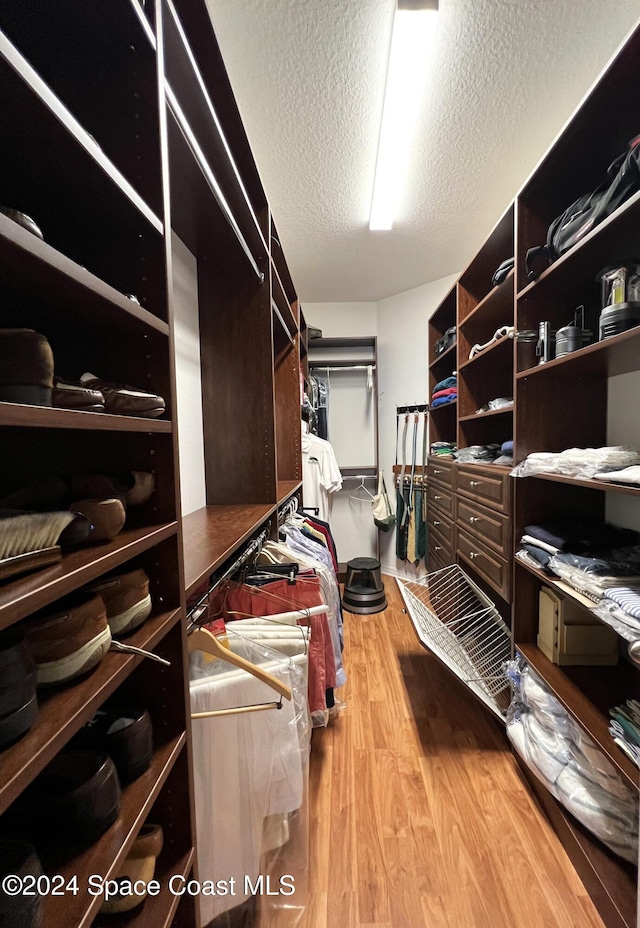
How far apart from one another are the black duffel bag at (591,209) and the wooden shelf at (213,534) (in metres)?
1.37

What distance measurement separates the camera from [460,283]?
2.10 m

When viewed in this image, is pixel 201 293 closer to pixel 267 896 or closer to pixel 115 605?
pixel 115 605

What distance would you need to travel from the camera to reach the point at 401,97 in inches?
52.9

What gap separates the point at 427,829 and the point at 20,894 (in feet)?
4.25

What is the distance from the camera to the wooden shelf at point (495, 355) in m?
1.62

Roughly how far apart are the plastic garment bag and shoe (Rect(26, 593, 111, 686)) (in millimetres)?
363

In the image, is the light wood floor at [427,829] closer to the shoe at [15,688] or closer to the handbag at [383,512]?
the shoe at [15,688]

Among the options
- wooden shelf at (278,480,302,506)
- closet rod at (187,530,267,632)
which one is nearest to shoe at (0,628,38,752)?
closet rod at (187,530,267,632)

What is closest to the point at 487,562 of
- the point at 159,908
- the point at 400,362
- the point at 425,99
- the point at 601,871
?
the point at 601,871

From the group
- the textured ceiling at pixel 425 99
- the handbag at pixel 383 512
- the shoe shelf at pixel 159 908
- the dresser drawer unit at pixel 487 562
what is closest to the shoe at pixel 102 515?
the shoe shelf at pixel 159 908

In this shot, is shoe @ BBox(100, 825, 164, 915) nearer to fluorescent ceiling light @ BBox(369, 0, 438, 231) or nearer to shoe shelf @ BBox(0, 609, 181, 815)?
shoe shelf @ BBox(0, 609, 181, 815)

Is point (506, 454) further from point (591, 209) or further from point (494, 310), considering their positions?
point (591, 209)

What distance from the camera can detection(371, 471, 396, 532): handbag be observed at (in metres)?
3.17

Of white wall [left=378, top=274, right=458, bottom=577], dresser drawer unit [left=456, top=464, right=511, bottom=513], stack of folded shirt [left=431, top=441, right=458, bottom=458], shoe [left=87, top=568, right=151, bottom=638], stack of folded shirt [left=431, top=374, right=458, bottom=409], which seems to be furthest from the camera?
white wall [left=378, top=274, right=458, bottom=577]
